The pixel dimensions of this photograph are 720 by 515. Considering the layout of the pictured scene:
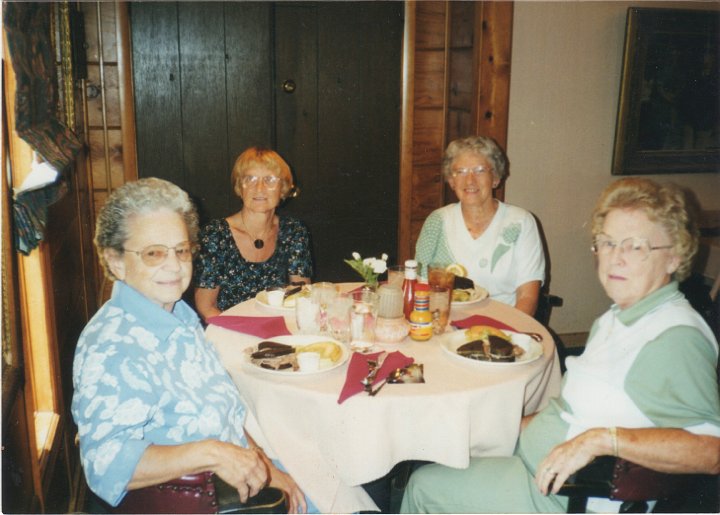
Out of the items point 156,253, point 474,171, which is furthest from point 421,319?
point 474,171

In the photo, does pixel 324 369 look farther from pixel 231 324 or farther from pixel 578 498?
pixel 578 498

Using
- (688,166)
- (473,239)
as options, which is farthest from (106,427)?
(688,166)

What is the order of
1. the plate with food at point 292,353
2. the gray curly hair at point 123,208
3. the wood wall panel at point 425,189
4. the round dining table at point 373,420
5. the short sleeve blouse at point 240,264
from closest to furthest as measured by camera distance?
the gray curly hair at point 123,208 < the round dining table at point 373,420 < the plate with food at point 292,353 < the short sleeve blouse at point 240,264 < the wood wall panel at point 425,189

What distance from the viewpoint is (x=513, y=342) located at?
179 centimetres

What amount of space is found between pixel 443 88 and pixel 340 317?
2.38 m

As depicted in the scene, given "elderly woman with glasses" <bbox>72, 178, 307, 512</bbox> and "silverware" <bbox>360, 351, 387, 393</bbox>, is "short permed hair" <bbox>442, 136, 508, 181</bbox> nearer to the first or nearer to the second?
"silverware" <bbox>360, 351, 387, 393</bbox>

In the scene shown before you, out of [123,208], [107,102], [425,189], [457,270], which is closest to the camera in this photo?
[123,208]

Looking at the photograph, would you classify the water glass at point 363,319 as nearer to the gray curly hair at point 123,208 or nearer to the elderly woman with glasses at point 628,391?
the elderly woman with glasses at point 628,391

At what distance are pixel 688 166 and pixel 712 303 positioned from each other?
112cm

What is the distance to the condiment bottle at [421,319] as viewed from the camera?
1794 mm

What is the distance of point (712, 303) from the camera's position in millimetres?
3127

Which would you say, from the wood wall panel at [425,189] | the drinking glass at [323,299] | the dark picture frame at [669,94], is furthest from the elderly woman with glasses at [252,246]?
the dark picture frame at [669,94]

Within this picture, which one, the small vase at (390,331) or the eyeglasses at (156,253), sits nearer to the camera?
the eyeglasses at (156,253)

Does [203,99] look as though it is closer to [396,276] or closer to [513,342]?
[396,276]
